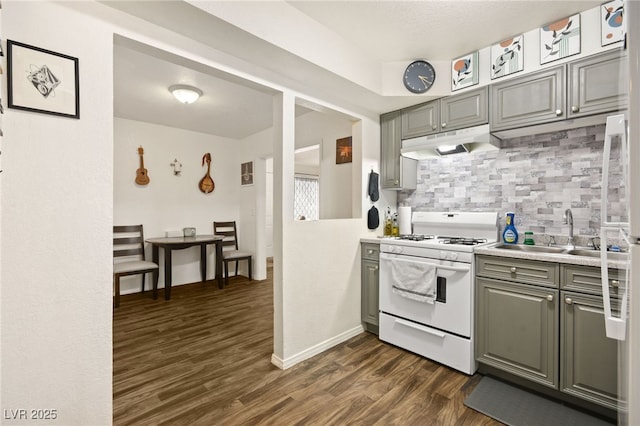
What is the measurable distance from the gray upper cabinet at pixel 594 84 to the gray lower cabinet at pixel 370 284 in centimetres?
174

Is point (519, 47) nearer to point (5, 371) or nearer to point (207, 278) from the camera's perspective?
point (5, 371)

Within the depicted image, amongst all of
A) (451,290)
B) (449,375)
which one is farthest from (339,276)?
(449,375)

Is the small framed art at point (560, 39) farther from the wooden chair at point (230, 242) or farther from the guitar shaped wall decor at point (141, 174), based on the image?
the guitar shaped wall decor at point (141, 174)

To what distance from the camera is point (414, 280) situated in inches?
92.5

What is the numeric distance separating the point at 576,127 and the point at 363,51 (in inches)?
66.5

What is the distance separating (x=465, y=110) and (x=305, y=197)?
5483 mm

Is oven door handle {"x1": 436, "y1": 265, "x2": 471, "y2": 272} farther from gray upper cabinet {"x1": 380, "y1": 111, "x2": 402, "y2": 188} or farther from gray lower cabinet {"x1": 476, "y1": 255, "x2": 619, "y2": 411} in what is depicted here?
gray upper cabinet {"x1": 380, "y1": 111, "x2": 402, "y2": 188}

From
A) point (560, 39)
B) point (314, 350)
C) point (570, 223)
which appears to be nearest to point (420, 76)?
point (560, 39)

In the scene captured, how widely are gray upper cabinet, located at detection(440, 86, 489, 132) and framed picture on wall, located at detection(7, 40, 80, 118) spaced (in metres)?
2.51

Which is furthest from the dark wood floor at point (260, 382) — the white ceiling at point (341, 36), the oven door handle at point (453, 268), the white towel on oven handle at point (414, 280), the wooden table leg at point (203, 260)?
the white ceiling at point (341, 36)

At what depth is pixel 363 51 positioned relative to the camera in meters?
2.42

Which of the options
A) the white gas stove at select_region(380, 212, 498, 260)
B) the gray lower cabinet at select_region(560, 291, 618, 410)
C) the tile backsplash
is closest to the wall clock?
the tile backsplash

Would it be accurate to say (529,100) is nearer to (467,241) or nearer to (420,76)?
(420,76)

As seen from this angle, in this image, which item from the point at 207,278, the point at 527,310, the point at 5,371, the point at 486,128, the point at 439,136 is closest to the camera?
the point at 5,371
